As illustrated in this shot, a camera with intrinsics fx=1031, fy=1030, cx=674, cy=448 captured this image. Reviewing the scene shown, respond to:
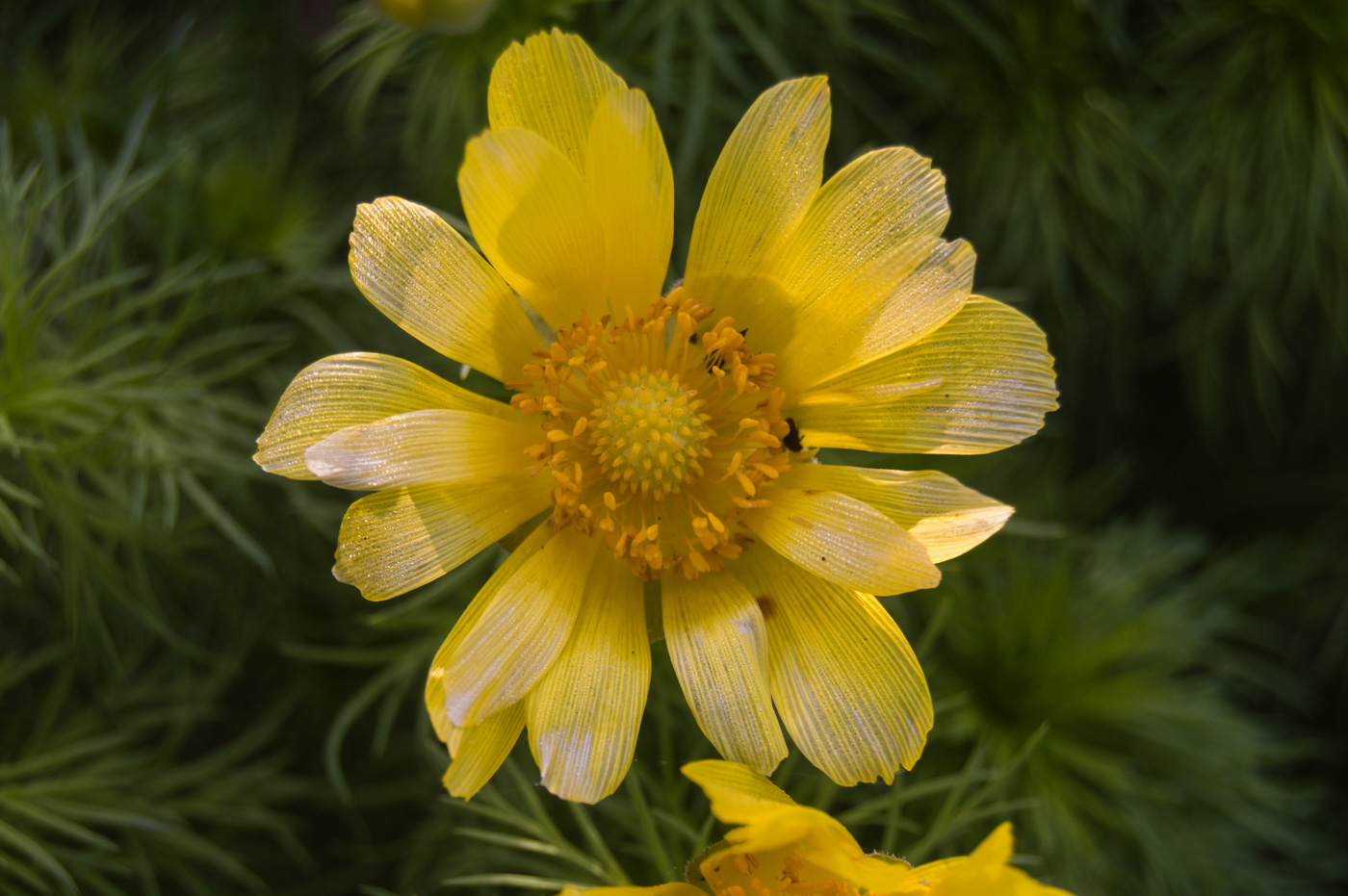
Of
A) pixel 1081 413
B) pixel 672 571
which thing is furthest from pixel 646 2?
pixel 1081 413

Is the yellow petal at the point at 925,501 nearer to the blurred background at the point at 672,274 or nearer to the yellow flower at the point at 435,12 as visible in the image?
the blurred background at the point at 672,274

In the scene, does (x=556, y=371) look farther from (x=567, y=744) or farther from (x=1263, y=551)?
(x=1263, y=551)

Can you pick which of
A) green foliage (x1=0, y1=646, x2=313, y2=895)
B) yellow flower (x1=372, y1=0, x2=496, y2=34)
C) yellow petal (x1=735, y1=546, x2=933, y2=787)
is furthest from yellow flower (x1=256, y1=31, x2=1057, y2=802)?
green foliage (x1=0, y1=646, x2=313, y2=895)

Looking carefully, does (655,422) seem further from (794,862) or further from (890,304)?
(794,862)

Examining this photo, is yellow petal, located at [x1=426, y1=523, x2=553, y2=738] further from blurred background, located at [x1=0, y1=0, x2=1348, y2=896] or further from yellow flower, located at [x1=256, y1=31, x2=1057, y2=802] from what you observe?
blurred background, located at [x1=0, y1=0, x2=1348, y2=896]

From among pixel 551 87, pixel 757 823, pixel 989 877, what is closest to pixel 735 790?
pixel 757 823
